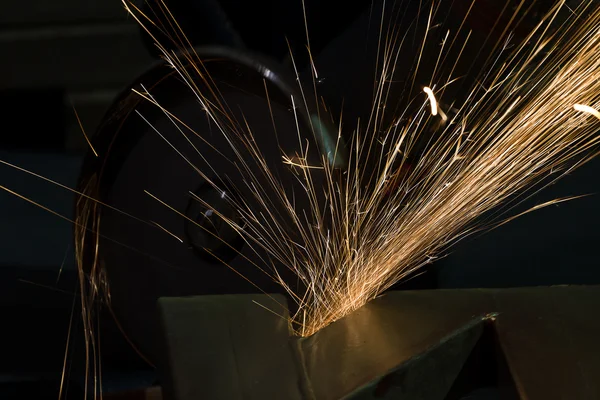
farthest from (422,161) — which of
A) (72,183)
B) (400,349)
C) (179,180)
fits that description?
(72,183)

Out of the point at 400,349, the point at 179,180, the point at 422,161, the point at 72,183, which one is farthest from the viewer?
the point at 72,183

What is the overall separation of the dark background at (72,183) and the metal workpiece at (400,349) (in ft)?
3.00

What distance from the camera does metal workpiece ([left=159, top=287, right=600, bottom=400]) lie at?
3.25ft

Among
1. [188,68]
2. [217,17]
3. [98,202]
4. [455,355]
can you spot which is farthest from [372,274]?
[217,17]

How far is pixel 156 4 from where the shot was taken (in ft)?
6.89

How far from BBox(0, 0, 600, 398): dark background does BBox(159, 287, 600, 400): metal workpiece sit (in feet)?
3.00

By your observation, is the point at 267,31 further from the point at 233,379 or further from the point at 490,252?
the point at 233,379

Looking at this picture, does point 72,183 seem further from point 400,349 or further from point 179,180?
point 400,349

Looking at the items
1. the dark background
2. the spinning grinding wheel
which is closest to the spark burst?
the spinning grinding wheel

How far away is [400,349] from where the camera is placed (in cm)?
104

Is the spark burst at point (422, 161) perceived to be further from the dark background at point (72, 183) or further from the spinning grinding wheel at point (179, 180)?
the dark background at point (72, 183)

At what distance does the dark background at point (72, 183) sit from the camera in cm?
209

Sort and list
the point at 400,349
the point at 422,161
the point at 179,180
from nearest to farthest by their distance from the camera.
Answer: the point at 400,349 → the point at 422,161 → the point at 179,180

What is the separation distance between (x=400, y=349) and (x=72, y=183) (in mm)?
1901
